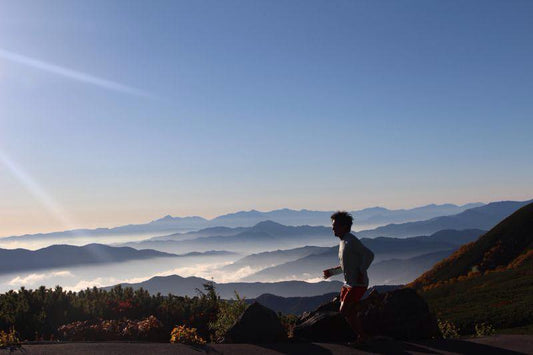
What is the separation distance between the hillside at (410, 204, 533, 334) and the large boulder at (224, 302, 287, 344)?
18427 mm

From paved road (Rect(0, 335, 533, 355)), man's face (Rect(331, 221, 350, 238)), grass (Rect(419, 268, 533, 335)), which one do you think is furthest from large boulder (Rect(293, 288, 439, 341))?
grass (Rect(419, 268, 533, 335))

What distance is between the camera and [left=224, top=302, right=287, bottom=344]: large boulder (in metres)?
11.2

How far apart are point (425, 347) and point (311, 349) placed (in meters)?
2.50

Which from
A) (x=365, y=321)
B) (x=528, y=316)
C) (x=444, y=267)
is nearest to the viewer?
(x=365, y=321)

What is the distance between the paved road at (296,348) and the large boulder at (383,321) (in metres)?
0.77

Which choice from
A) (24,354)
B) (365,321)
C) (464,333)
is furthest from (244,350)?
(464,333)

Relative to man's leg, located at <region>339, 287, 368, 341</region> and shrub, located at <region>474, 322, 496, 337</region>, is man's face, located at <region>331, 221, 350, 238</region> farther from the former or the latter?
shrub, located at <region>474, 322, 496, 337</region>

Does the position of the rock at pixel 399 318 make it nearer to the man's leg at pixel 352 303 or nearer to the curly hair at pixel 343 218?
the man's leg at pixel 352 303

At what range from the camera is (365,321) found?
12.1m

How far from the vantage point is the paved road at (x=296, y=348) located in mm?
10062

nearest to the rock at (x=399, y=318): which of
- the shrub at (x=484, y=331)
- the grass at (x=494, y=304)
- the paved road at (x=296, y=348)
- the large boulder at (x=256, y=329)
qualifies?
the paved road at (x=296, y=348)

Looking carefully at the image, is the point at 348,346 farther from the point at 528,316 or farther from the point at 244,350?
the point at 528,316

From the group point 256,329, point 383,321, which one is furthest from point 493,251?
point 256,329

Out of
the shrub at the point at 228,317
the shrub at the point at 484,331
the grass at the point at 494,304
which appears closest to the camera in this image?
the shrub at the point at 228,317
